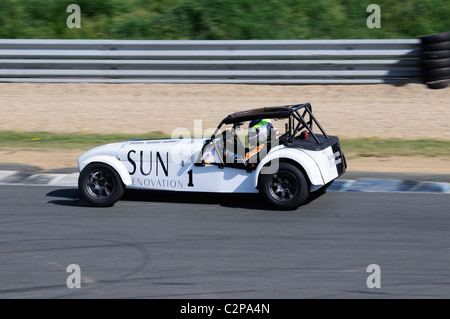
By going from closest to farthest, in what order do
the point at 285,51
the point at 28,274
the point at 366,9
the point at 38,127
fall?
1. the point at 28,274
2. the point at 38,127
3. the point at 285,51
4. the point at 366,9

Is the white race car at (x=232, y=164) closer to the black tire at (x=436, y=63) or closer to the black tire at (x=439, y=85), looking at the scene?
the black tire at (x=436, y=63)

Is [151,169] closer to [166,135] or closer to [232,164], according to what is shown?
[232,164]

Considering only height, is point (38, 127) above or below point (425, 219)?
above

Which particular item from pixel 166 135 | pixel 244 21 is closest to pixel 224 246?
pixel 166 135

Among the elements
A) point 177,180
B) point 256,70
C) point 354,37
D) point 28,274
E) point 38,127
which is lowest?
point 28,274

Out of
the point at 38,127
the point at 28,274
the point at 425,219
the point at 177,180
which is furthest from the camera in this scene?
the point at 38,127

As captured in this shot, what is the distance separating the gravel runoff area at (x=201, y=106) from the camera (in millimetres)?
12867

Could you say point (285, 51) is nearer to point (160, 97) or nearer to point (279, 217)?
point (160, 97)

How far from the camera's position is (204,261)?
6.25 m

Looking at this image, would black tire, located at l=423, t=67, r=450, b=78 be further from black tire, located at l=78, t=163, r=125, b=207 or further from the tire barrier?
black tire, located at l=78, t=163, r=125, b=207

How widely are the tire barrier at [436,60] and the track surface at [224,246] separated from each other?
628cm

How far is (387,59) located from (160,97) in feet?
17.5

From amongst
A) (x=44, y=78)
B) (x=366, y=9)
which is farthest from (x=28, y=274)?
(x=366, y=9)

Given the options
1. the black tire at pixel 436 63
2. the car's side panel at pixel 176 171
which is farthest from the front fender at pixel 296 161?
the black tire at pixel 436 63
